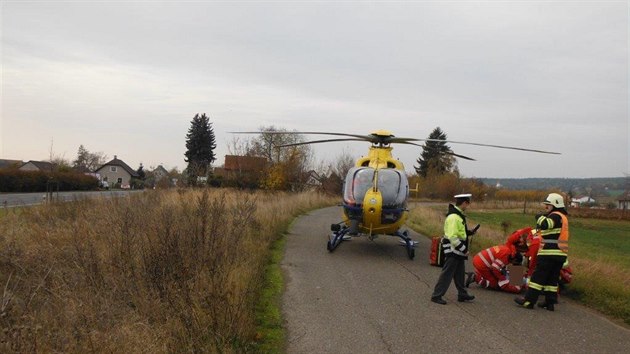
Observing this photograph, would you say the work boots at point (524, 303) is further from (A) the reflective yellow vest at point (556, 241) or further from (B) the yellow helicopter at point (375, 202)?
(B) the yellow helicopter at point (375, 202)

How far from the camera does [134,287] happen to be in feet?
22.0

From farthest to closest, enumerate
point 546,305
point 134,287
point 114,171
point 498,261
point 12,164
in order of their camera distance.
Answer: point 114,171, point 12,164, point 498,261, point 546,305, point 134,287

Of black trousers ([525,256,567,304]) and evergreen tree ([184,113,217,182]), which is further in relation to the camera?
evergreen tree ([184,113,217,182])

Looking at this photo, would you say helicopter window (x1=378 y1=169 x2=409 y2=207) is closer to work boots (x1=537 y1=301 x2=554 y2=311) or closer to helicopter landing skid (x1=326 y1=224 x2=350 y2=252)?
helicopter landing skid (x1=326 y1=224 x2=350 y2=252)

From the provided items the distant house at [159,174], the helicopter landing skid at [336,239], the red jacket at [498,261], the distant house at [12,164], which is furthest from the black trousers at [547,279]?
the distant house at [12,164]

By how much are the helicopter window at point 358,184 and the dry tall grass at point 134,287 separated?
8.64 feet

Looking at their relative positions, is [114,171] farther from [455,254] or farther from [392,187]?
[455,254]

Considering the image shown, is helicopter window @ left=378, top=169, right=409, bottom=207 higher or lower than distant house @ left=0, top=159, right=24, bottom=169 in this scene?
lower

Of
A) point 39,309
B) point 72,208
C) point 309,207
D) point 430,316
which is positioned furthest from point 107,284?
point 309,207

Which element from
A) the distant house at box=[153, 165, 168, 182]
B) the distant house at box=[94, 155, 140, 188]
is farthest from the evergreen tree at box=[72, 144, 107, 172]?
the distant house at box=[153, 165, 168, 182]

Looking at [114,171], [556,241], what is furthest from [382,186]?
[114,171]

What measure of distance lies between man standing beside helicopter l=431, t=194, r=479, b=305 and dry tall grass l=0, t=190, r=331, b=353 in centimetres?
305

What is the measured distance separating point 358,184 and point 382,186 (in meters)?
0.62

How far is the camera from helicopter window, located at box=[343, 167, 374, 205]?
1261 centimetres
